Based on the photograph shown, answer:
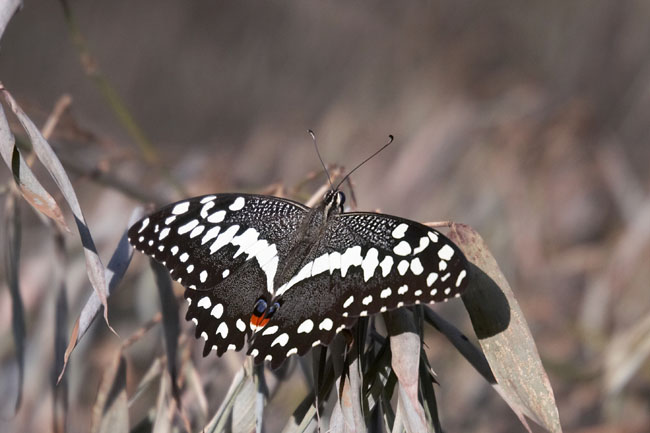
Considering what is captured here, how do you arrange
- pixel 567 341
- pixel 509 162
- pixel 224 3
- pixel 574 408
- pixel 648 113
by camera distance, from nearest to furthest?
pixel 574 408, pixel 567 341, pixel 509 162, pixel 648 113, pixel 224 3

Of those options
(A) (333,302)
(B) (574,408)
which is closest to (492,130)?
(B) (574,408)

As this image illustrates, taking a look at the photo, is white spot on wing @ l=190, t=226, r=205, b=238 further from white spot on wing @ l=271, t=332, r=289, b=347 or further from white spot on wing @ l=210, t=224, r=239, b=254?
white spot on wing @ l=271, t=332, r=289, b=347

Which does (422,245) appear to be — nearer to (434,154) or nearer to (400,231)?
(400,231)

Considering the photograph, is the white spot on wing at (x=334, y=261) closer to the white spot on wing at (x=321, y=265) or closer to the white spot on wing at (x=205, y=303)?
the white spot on wing at (x=321, y=265)

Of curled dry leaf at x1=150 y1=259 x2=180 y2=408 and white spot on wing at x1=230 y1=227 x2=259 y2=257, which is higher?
white spot on wing at x1=230 y1=227 x2=259 y2=257

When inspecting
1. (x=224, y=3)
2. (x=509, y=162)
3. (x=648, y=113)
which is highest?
(x=224, y=3)

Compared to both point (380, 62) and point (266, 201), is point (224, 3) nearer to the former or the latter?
point (380, 62)

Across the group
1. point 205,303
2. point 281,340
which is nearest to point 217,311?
point 205,303

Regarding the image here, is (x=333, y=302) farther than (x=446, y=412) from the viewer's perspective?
No

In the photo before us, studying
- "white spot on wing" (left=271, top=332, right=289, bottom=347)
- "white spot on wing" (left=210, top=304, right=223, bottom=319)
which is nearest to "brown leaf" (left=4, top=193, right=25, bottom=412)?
"white spot on wing" (left=210, top=304, right=223, bottom=319)
